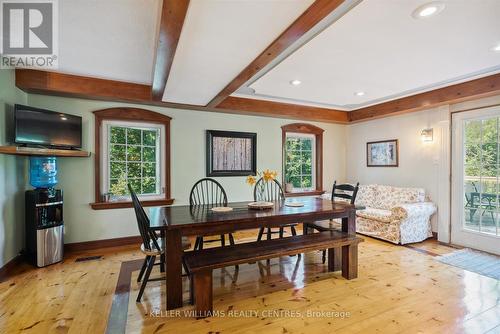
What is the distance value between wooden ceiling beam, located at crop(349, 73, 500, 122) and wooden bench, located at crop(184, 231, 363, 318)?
8.93 feet

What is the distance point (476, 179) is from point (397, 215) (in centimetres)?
126

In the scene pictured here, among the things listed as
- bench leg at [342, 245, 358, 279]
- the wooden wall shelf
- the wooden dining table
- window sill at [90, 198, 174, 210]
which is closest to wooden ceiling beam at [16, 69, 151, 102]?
the wooden wall shelf

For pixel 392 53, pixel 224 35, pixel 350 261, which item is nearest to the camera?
pixel 224 35

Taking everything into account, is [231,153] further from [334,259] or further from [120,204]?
[334,259]

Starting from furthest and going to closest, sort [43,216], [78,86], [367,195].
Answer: [367,195] < [78,86] < [43,216]

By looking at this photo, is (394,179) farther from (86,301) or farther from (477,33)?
(86,301)

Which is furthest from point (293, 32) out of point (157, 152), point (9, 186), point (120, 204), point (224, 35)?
point (9, 186)

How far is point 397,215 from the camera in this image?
3.79 m

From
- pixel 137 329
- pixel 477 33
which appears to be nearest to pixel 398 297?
pixel 137 329

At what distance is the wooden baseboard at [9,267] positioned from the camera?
266 centimetres

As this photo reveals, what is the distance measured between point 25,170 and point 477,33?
5.21m

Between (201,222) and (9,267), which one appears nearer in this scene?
(201,222)

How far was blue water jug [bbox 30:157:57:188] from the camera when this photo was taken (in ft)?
9.87
